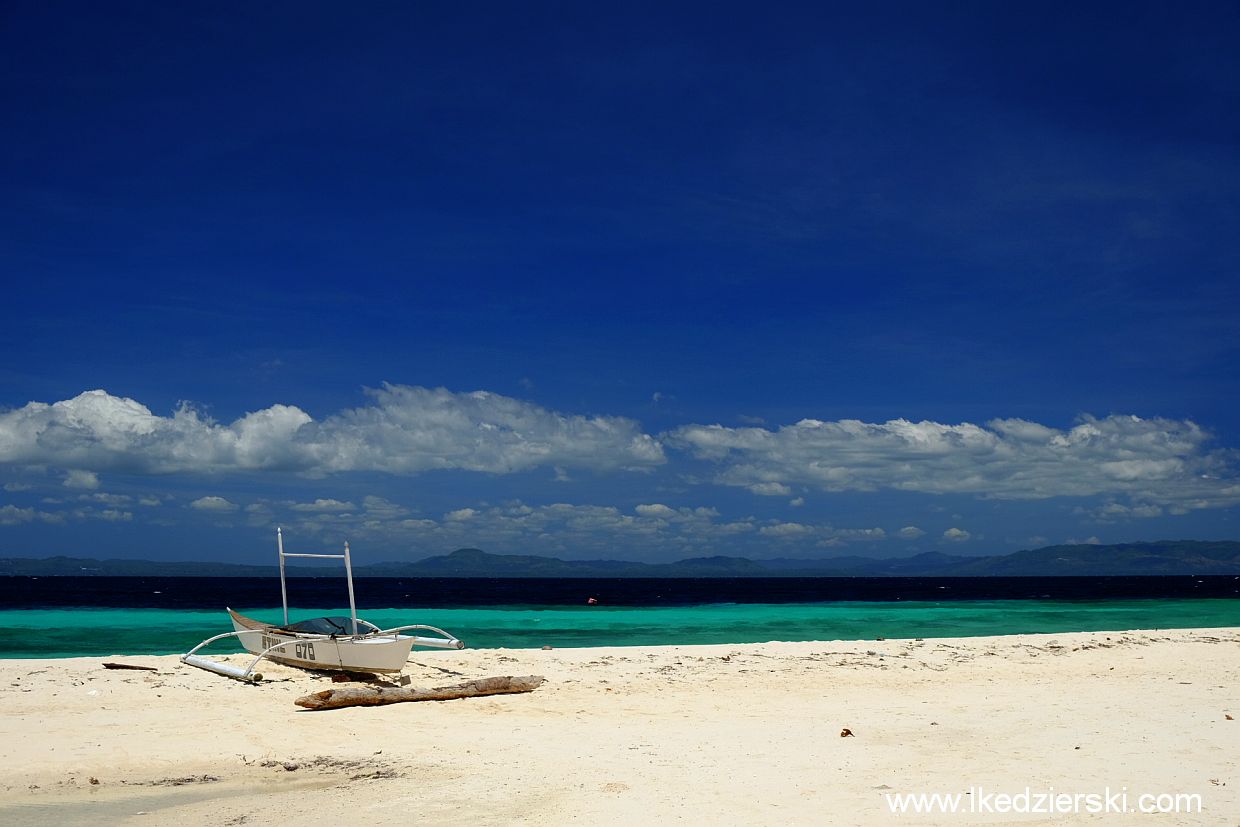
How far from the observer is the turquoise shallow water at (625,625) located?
30.8 meters

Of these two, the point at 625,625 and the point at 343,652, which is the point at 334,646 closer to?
the point at 343,652

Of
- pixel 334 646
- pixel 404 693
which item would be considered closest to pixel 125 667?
pixel 334 646

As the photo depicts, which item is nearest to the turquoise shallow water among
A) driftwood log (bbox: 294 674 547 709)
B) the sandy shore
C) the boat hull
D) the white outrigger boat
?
the white outrigger boat

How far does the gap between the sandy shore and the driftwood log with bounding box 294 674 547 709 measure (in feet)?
0.71

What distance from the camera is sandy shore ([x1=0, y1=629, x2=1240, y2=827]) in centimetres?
854

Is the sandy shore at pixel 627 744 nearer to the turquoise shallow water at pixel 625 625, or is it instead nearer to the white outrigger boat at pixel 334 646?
the white outrigger boat at pixel 334 646

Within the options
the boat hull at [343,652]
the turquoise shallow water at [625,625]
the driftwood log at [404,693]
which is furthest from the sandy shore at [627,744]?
the turquoise shallow water at [625,625]

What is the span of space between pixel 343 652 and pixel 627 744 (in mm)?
7641

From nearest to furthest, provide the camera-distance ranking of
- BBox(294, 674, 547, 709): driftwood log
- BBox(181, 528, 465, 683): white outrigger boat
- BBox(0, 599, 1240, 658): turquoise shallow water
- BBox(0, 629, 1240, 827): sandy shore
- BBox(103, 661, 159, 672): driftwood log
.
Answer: BBox(0, 629, 1240, 827): sandy shore, BBox(294, 674, 547, 709): driftwood log, BBox(181, 528, 465, 683): white outrigger boat, BBox(103, 661, 159, 672): driftwood log, BBox(0, 599, 1240, 658): turquoise shallow water

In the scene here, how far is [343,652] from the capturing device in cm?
1714

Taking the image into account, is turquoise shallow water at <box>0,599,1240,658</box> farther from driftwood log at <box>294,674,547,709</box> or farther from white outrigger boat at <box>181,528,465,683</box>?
driftwood log at <box>294,674,547,709</box>

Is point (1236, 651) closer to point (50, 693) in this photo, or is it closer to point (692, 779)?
point (692, 779)

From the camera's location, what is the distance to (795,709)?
14.3 m

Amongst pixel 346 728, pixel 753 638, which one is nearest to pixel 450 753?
pixel 346 728
